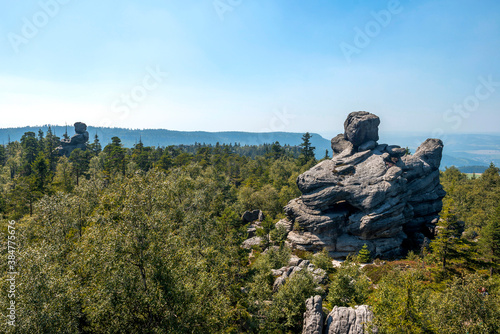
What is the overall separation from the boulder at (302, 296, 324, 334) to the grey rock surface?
91 cm

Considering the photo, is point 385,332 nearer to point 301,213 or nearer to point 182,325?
point 182,325

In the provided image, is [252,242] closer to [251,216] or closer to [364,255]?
→ [251,216]

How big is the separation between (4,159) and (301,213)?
11910cm

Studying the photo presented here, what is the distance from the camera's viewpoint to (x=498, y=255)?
124 ft

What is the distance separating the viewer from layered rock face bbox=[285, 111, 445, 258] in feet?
167

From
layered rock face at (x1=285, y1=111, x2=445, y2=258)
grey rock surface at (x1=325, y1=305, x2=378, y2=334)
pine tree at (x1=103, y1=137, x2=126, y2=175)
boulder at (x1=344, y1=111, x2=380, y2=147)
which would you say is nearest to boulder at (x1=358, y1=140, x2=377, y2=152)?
layered rock face at (x1=285, y1=111, x2=445, y2=258)

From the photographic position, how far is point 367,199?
167ft

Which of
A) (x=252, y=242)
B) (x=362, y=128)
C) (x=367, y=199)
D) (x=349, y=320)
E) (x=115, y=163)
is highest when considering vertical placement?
(x=362, y=128)

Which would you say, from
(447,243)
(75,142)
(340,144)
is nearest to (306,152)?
(340,144)

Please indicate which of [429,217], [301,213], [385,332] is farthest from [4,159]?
[429,217]

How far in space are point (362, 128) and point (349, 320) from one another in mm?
47444

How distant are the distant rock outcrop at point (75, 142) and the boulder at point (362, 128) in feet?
376

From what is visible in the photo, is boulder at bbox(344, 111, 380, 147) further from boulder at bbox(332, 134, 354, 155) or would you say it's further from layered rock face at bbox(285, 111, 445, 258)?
boulder at bbox(332, 134, 354, 155)

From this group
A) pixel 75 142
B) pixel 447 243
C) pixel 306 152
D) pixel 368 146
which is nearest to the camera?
pixel 447 243
